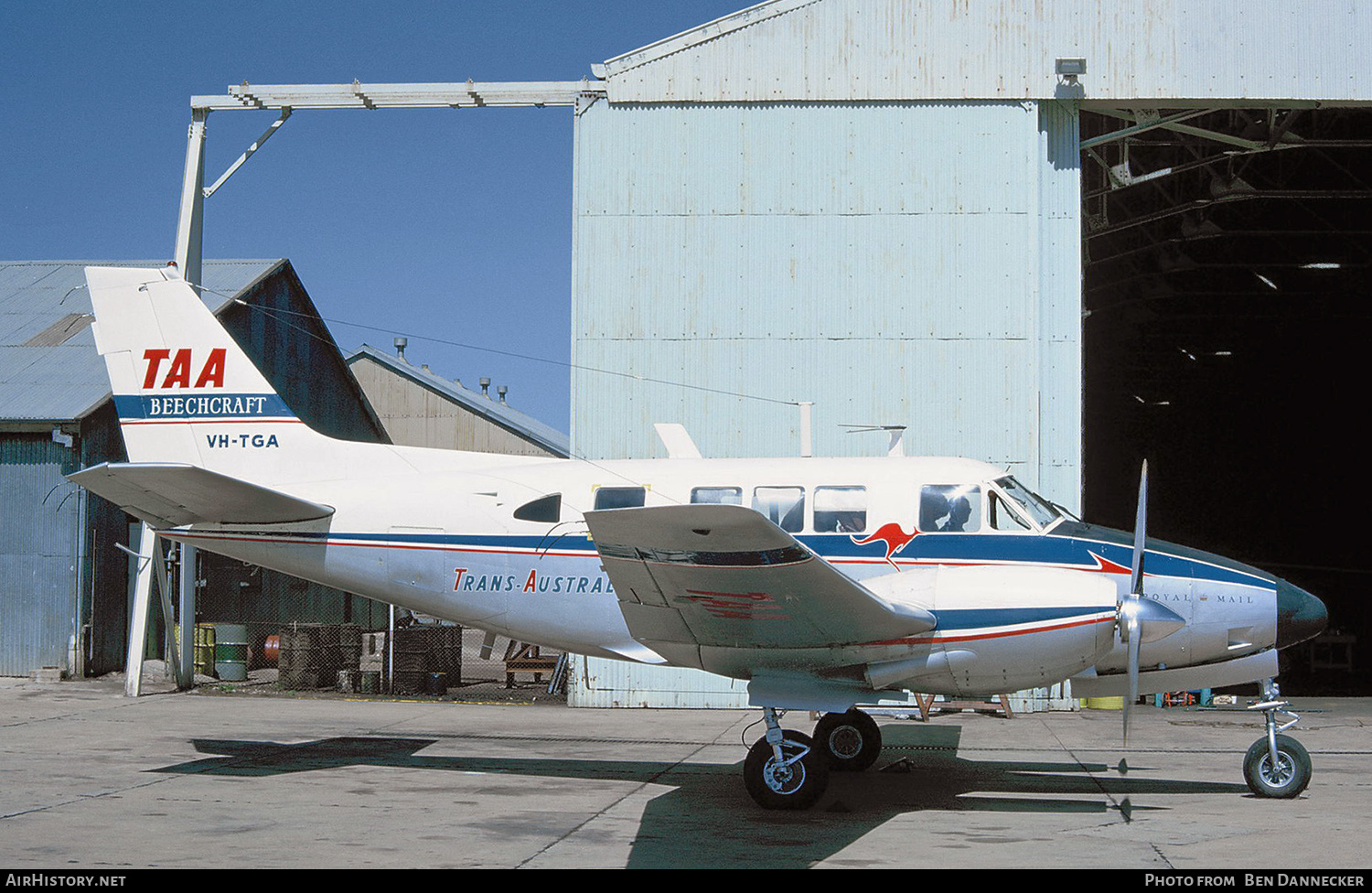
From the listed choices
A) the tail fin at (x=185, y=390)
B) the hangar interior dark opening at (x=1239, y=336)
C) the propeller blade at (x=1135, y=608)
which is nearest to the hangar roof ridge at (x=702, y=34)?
the hangar interior dark opening at (x=1239, y=336)

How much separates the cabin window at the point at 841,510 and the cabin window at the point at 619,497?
174 centimetres

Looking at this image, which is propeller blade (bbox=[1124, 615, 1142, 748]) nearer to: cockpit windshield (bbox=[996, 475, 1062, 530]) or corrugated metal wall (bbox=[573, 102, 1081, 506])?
cockpit windshield (bbox=[996, 475, 1062, 530])

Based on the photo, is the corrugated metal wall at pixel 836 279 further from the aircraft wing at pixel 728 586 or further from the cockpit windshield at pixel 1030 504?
the aircraft wing at pixel 728 586

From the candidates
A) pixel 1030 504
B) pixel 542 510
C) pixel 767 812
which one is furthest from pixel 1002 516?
pixel 542 510

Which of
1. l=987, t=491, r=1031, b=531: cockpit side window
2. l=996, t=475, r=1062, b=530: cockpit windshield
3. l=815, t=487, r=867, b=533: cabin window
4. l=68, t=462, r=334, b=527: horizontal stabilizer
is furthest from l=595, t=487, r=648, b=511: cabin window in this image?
Result: l=996, t=475, r=1062, b=530: cockpit windshield

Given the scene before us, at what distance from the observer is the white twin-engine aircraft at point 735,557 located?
402 inches

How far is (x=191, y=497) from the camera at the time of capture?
488 inches

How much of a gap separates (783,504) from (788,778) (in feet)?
8.67

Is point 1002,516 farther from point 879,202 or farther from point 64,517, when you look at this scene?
point 64,517

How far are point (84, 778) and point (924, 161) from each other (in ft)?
45.7

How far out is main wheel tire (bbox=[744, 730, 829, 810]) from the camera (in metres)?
10.5

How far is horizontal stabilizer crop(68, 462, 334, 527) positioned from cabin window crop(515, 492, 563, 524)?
2.08m

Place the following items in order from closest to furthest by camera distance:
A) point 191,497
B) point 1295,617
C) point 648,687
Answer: point 1295,617, point 191,497, point 648,687
